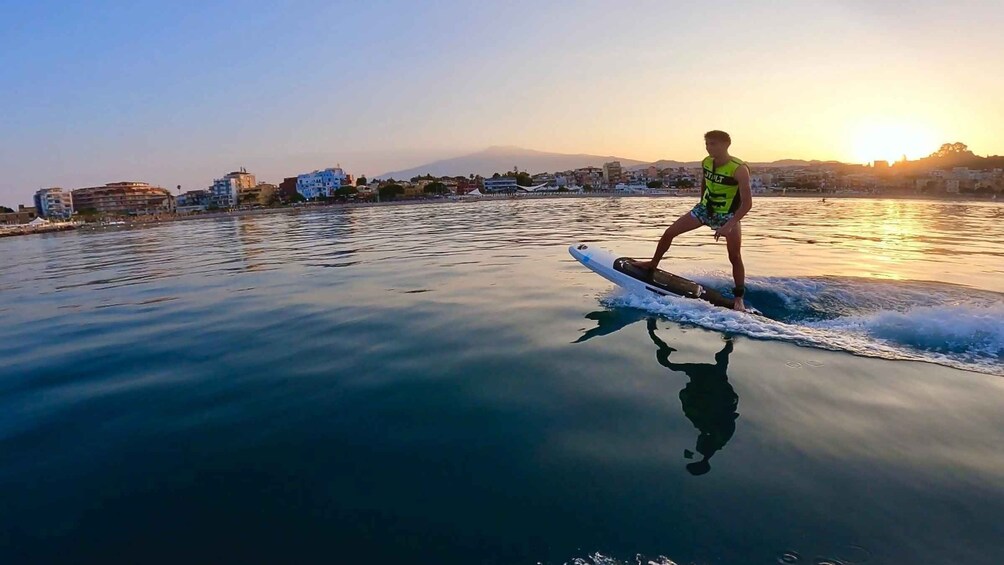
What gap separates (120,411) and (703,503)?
16.4ft

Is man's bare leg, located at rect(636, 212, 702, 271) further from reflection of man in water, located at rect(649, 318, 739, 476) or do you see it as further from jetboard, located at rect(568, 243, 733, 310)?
reflection of man in water, located at rect(649, 318, 739, 476)

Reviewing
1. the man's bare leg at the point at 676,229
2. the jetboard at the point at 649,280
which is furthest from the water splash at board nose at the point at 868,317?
the man's bare leg at the point at 676,229

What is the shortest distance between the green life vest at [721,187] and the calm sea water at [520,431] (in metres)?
1.41

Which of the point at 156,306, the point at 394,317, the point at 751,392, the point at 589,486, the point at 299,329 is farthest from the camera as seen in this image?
the point at 156,306

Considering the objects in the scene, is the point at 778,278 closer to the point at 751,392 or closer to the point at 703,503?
the point at 751,392

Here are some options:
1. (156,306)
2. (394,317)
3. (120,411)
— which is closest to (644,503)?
(120,411)

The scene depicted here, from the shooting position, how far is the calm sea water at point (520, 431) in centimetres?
→ 288

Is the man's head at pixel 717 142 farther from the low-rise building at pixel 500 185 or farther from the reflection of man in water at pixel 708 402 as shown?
the low-rise building at pixel 500 185

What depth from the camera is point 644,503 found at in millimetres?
3107

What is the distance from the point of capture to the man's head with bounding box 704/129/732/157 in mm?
7828

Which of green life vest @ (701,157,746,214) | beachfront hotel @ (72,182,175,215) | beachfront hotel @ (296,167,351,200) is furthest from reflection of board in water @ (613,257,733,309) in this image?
beachfront hotel @ (72,182,175,215)

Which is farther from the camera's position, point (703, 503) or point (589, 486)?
point (589, 486)

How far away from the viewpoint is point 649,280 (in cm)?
825

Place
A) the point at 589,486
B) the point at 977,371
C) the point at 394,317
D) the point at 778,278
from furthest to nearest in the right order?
the point at 778,278 → the point at 394,317 → the point at 977,371 → the point at 589,486
